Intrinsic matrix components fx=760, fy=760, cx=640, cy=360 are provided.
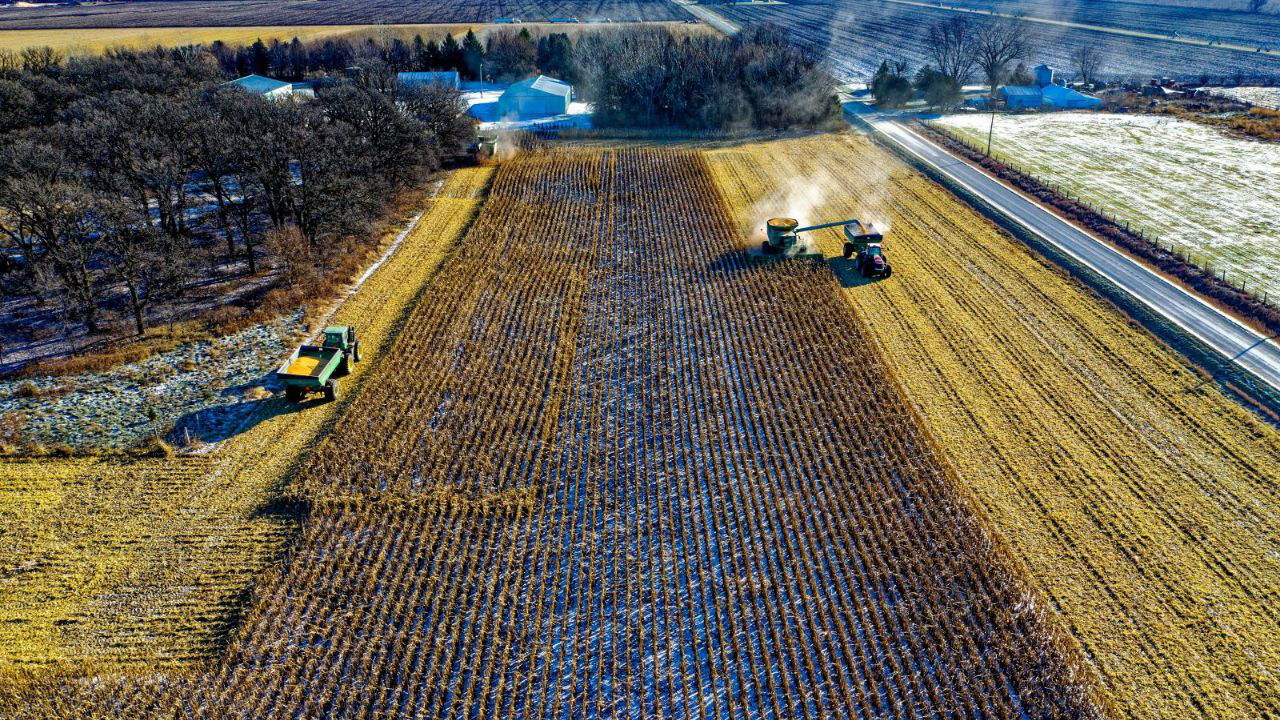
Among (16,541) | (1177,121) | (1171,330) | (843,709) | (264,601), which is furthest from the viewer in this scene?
(1177,121)

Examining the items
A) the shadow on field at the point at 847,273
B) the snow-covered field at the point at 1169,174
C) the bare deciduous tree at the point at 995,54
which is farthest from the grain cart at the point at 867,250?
the bare deciduous tree at the point at 995,54

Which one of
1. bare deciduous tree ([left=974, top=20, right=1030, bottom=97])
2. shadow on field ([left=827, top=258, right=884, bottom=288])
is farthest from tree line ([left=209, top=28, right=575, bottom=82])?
shadow on field ([left=827, top=258, right=884, bottom=288])

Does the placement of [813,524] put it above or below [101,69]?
below

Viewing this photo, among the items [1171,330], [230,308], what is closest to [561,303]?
[230,308]

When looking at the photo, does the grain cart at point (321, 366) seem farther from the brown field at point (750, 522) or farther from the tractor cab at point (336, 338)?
the brown field at point (750, 522)

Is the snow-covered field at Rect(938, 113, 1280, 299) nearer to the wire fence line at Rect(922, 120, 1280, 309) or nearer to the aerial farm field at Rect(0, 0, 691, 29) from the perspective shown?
the wire fence line at Rect(922, 120, 1280, 309)

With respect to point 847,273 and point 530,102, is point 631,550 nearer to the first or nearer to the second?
point 847,273

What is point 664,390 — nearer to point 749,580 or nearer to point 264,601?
point 749,580
